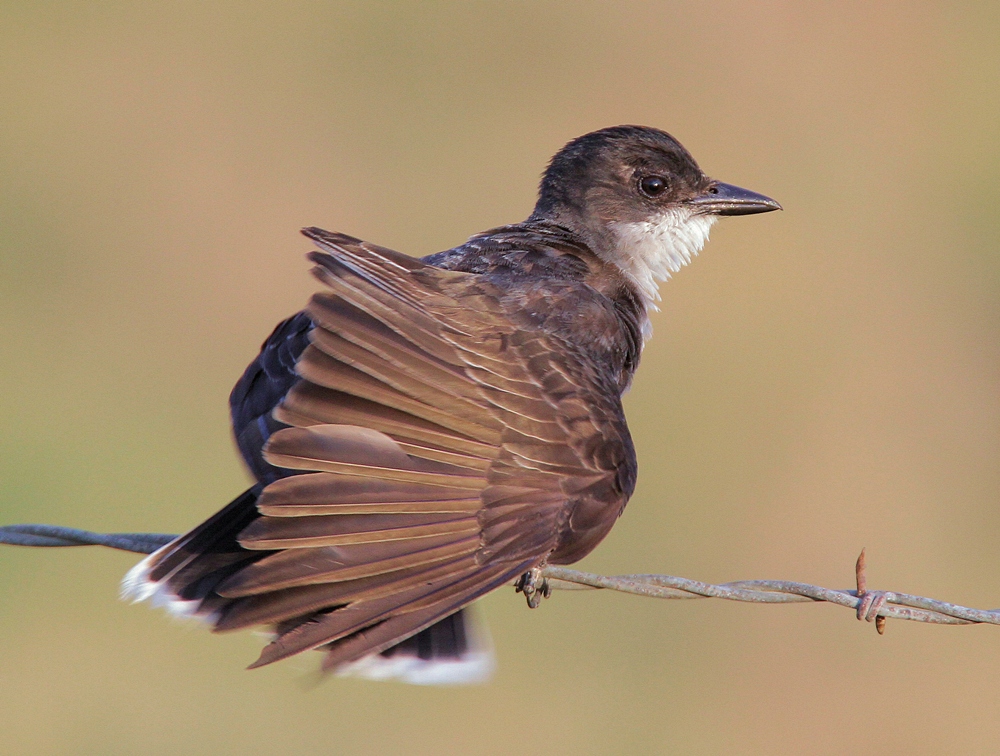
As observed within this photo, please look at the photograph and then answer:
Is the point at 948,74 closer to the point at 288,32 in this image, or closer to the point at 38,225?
the point at 288,32

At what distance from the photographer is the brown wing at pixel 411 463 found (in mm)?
4227

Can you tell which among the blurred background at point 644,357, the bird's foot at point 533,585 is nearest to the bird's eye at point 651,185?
the bird's foot at point 533,585

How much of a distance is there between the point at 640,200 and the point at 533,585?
8.90ft

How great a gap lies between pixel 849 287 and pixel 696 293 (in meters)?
1.41

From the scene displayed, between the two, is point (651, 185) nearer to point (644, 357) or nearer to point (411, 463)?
point (411, 463)

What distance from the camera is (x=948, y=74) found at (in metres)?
14.6

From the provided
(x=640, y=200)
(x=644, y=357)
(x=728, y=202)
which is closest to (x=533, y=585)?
(x=640, y=200)

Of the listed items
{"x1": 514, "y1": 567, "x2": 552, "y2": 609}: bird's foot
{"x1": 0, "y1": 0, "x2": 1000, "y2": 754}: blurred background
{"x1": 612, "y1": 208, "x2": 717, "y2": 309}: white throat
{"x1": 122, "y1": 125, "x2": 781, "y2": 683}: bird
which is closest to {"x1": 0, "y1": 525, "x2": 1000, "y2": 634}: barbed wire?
{"x1": 514, "y1": 567, "x2": 552, "y2": 609}: bird's foot

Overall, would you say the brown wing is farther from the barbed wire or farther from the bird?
the barbed wire

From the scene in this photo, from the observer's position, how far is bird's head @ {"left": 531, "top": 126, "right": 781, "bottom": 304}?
6.86 metres

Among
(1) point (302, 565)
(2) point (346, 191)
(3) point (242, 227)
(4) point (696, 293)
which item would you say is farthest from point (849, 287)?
(1) point (302, 565)

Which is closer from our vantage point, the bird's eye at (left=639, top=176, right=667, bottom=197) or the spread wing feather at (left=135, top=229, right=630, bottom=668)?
the spread wing feather at (left=135, top=229, right=630, bottom=668)

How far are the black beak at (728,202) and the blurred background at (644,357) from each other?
10.5 ft

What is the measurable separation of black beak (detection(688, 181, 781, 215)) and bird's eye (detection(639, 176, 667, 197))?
7.2 inches
